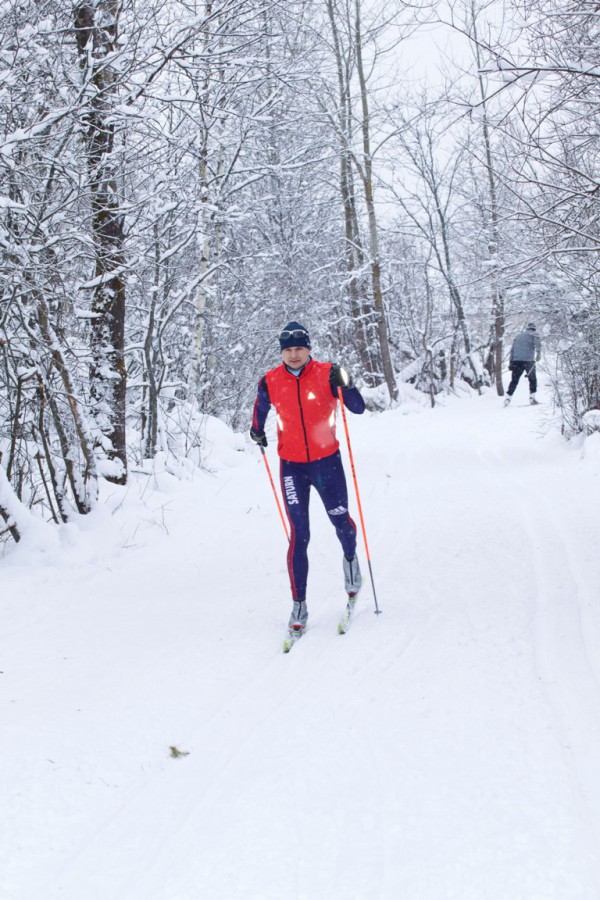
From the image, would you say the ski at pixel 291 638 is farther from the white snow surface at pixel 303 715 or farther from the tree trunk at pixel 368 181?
the tree trunk at pixel 368 181

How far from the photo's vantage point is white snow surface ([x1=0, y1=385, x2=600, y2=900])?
8.16 ft

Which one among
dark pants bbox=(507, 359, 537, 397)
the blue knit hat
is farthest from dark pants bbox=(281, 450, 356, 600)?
dark pants bbox=(507, 359, 537, 397)

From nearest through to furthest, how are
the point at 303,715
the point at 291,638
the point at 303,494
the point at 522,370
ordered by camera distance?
the point at 303,715 < the point at 291,638 < the point at 303,494 < the point at 522,370

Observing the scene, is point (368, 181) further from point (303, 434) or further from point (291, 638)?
point (291, 638)

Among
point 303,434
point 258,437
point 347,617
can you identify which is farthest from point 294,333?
point 347,617

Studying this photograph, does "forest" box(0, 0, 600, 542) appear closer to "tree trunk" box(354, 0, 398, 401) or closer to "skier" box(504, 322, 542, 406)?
"tree trunk" box(354, 0, 398, 401)

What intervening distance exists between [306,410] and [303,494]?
0.66 meters

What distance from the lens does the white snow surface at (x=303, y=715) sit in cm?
249

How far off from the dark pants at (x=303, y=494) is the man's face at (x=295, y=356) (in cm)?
76

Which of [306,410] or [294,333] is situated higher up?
[294,333]

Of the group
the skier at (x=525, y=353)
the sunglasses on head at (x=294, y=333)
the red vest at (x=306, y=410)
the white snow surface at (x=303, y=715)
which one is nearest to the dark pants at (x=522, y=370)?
the skier at (x=525, y=353)

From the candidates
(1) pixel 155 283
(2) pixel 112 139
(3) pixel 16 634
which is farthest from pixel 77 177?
(3) pixel 16 634

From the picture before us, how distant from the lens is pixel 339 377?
516 centimetres

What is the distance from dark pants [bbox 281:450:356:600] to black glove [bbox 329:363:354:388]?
567 mm
